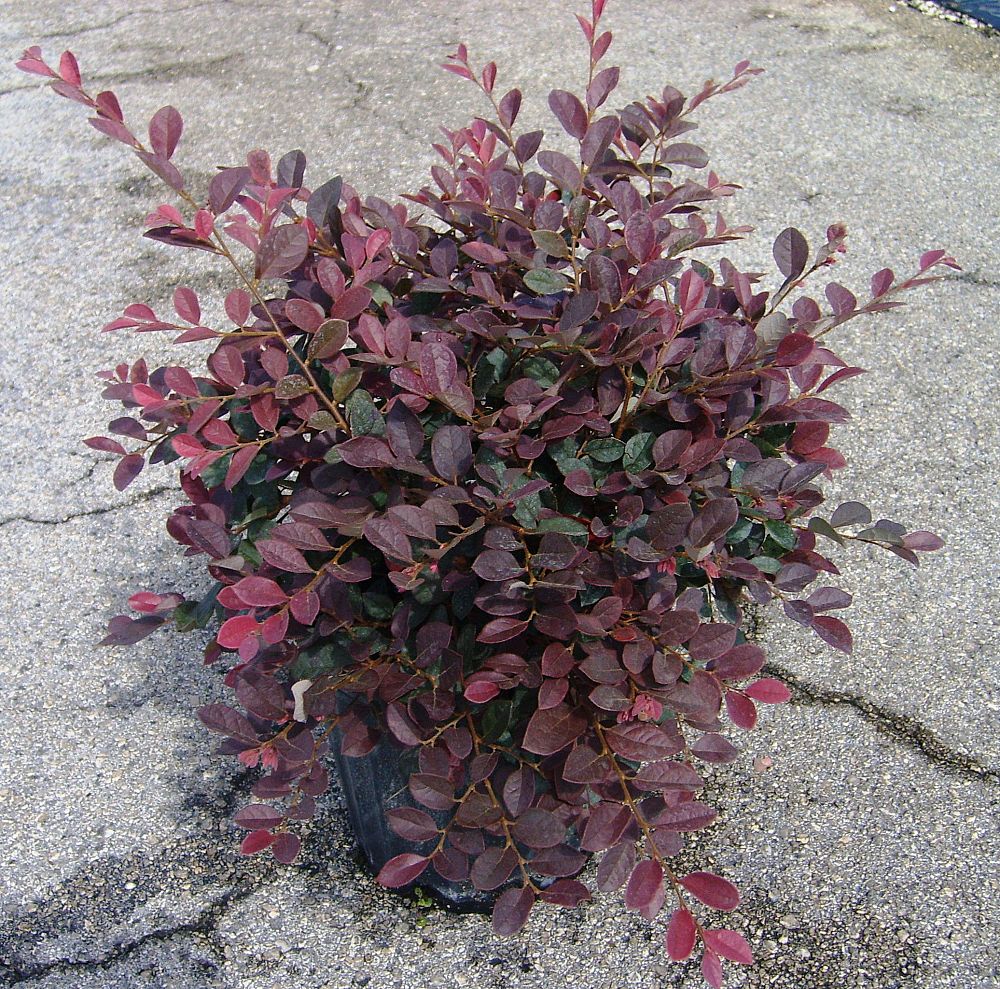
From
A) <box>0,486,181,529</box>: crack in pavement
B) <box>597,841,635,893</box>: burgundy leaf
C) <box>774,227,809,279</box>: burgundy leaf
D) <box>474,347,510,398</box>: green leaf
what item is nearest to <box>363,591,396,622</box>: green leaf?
<box>474,347,510,398</box>: green leaf

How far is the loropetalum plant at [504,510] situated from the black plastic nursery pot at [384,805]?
4.8 inches

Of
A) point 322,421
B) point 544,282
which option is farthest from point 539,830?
point 544,282

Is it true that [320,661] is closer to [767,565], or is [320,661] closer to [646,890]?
[646,890]

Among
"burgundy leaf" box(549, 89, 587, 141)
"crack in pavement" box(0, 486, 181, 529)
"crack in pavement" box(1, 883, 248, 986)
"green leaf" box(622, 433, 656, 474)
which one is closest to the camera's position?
"green leaf" box(622, 433, 656, 474)

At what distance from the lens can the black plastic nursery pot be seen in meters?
1.50

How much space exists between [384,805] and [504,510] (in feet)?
1.93

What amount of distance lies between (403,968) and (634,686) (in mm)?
674

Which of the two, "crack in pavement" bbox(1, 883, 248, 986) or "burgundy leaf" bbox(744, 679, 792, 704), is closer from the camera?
"burgundy leaf" bbox(744, 679, 792, 704)

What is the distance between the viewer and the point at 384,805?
1563 mm

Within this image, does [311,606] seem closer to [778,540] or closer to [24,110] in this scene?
[778,540]

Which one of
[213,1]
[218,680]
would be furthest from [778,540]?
[213,1]

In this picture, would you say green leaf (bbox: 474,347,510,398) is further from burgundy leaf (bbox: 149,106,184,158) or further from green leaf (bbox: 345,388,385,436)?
burgundy leaf (bbox: 149,106,184,158)

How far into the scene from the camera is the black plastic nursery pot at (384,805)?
1.50 meters

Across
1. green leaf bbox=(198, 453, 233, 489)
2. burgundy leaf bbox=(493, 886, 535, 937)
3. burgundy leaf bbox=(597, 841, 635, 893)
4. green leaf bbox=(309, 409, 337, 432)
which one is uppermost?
green leaf bbox=(309, 409, 337, 432)
